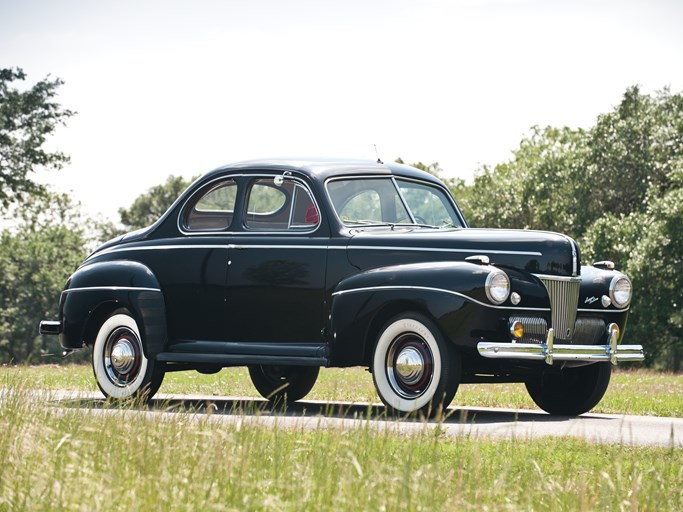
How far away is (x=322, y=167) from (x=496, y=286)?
2.51 meters

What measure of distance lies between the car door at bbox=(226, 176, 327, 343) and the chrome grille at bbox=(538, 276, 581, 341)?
2.05 meters

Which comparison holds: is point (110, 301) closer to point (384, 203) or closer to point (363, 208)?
point (363, 208)

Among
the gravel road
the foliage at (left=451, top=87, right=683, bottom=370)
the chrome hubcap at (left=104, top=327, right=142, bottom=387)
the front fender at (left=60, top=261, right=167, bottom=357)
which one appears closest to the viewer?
the gravel road

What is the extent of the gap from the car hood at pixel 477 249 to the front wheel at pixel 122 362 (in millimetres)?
2672

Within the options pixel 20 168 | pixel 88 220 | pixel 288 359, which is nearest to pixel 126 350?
pixel 288 359

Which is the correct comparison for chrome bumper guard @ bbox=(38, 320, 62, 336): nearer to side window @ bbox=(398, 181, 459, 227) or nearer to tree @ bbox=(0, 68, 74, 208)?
side window @ bbox=(398, 181, 459, 227)

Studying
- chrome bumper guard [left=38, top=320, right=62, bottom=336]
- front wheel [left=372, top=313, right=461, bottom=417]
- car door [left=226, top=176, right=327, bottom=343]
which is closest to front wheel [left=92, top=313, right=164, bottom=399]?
chrome bumper guard [left=38, top=320, right=62, bottom=336]

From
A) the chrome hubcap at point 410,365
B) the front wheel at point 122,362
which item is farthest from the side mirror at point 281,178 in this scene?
the chrome hubcap at point 410,365

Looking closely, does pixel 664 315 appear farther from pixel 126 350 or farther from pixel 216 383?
pixel 126 350

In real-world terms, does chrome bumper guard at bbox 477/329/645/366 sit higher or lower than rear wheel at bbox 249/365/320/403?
higher

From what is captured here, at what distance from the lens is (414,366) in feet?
31.3

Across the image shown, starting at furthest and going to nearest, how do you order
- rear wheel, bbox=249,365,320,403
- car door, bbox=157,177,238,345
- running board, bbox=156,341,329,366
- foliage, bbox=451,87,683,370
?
foliage, bbox=451,87,683,370, rear wheel, bbox=249,365,320,403, car door, bbox=157,177,238,345, running board, bbox=156,341,329,366

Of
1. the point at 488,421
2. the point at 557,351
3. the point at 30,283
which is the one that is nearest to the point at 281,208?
the point at 488,421

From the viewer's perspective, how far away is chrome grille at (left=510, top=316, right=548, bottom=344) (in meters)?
9.52
